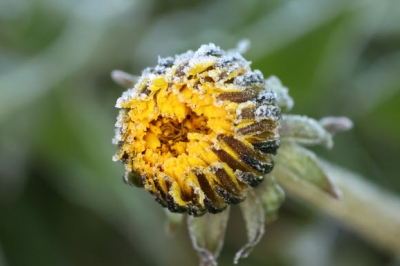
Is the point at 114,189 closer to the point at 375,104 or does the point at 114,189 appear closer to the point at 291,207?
the point at 291,207

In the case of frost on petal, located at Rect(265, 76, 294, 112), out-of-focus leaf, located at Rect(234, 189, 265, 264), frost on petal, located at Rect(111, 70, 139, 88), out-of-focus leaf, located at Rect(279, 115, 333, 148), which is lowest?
out-of-focus leaf, located at Rect(234, 189, 265, 264)

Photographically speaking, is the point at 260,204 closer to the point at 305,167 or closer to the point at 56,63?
the point at 305,167

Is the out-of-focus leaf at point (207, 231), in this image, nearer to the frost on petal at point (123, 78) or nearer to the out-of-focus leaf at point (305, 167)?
the out-of-focus leaf at point (305, 167)

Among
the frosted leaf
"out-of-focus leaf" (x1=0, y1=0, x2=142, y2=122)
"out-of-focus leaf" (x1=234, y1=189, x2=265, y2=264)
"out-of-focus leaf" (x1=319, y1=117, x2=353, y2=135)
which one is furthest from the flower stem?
"out-of-focus leaf" (x1=0, y1=0, x2=142, y2=122)

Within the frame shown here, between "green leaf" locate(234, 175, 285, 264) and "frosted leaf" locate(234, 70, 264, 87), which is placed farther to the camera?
"green leaf" locate(234, 175, 285, 264)

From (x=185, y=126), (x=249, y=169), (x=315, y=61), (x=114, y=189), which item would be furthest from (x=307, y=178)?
(x=114, y=189)

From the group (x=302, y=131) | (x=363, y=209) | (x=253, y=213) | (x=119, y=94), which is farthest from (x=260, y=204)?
(x=119, y=94)

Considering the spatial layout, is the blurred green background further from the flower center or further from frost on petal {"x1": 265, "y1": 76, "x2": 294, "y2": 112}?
the flower center
